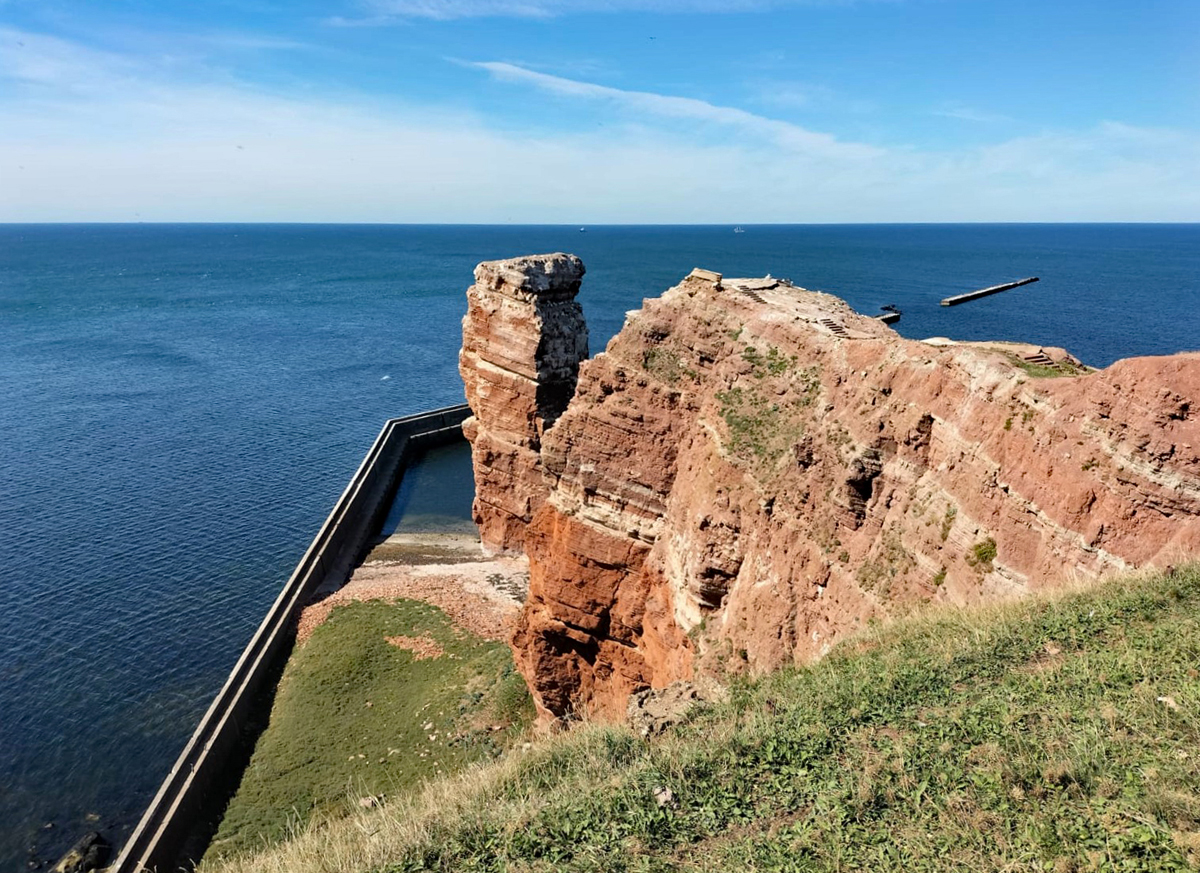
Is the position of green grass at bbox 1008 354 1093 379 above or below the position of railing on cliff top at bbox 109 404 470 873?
above

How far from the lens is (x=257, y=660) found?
103ft

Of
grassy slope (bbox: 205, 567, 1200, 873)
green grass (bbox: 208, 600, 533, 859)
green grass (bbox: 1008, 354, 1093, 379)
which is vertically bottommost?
green grass (bbox: 208, 600, 533, 859)

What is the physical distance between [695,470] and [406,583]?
77.4 feet

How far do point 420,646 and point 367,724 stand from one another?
16.7ft

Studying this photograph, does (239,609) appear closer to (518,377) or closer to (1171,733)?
(518,377)

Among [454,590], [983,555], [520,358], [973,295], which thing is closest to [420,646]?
[454,590]

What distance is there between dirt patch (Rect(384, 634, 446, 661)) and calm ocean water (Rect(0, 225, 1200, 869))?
8.35m

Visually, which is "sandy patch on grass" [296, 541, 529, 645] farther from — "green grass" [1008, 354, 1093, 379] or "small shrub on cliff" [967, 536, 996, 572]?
"green grass" [1008, 354, 1093, 379]

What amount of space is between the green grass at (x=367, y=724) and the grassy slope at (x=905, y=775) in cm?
1395

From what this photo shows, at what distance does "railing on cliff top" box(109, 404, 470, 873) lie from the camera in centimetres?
2319

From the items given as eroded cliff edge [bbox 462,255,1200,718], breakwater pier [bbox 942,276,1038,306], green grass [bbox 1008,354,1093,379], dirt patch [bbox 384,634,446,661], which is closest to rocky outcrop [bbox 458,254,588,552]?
dirt patch [bbox 384,634,446,661]

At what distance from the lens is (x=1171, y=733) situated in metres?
8.36

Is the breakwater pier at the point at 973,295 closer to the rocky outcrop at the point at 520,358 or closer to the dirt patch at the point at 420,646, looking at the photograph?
the rocky outcrop at the point at 520,358

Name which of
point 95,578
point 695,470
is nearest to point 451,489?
point 95,578
